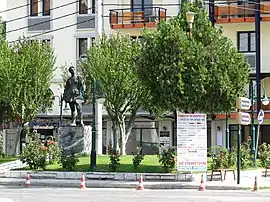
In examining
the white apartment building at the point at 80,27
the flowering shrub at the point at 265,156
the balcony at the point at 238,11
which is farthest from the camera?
the white apartment building at the point at 80,27

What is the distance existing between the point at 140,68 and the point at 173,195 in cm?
813

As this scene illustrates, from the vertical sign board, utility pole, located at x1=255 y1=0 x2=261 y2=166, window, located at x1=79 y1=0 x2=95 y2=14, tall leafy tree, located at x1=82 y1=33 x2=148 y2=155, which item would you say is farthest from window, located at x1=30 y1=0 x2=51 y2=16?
the vertical sign board

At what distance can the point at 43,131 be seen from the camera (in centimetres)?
5347

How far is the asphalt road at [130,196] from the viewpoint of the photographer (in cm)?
2105

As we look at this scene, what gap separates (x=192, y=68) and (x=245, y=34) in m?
22.2

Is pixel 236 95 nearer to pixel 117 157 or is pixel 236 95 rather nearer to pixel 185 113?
pixel 185 113

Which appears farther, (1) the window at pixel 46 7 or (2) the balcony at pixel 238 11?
(1) the window at pixel 46 7

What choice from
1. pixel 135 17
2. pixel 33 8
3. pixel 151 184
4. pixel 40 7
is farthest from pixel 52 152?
pixel 33 8

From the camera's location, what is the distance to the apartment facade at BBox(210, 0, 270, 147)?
48.2 meters

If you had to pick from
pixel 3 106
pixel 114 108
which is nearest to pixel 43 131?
pixel 3 106

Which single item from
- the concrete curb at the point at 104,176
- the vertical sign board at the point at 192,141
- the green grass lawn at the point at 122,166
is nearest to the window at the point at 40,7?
the green grass lawn at the point at 122,166

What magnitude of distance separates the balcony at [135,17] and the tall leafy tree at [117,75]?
1048cm

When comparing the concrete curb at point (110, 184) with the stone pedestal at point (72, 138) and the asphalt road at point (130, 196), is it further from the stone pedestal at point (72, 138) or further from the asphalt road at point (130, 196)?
the stone pedestal at point (72, 138)

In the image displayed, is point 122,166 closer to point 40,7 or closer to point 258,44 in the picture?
point 258,44
